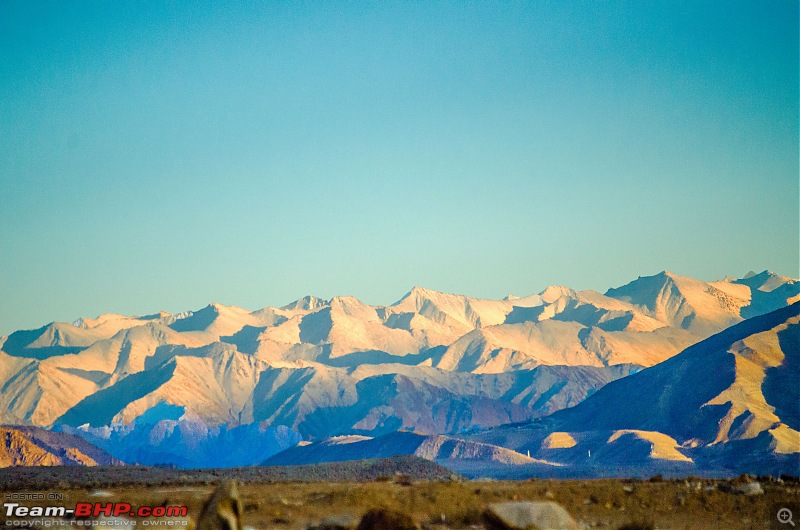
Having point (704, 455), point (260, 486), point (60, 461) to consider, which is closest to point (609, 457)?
point (704, 455)

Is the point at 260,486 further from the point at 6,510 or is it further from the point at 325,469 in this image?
the point at 325,469

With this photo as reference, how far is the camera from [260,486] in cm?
3697

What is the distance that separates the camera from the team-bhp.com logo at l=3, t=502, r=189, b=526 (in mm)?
28250

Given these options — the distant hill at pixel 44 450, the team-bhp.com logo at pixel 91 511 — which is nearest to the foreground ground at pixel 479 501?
the team-bhp.com logo at pixel 91 511

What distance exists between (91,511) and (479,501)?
1133 cm

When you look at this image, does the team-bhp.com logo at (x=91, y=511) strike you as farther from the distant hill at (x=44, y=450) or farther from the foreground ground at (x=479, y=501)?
the distant hill at (x=44, y=450)

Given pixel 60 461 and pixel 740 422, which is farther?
pixel 740 422

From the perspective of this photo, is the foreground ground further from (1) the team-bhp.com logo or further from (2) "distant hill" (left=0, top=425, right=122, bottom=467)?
(2) "distant hill" (left=0, top=425, right=122, bottom=467)

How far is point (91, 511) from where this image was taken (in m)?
29.7

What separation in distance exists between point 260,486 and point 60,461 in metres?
140

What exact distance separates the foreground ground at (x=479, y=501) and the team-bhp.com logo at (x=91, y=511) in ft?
1.38

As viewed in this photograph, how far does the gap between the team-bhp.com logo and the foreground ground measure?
0.42m

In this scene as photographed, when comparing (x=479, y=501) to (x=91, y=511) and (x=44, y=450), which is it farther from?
(x=44, y=450)

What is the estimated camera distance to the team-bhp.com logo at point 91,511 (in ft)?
92.7
